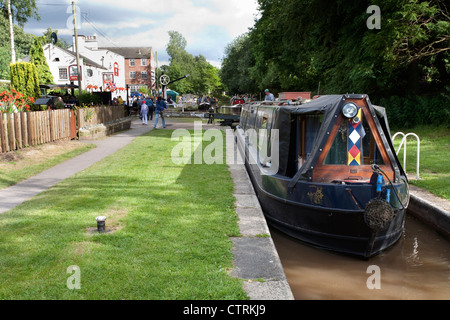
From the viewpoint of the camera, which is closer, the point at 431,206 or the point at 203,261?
the point at 203,261

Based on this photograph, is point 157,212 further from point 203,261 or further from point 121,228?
point 203,261

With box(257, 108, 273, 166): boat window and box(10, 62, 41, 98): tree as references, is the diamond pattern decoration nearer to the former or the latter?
box(257, 108, 273, 166): boat window

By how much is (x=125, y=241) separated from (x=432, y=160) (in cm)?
928

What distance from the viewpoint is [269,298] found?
11.6 ft

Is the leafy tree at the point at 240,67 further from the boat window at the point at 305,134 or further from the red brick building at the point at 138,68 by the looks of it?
the boat window at the point at 305,134

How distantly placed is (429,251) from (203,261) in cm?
386

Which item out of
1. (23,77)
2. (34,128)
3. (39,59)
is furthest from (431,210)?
(39,59)

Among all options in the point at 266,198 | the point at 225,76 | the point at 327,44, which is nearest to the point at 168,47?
the point at 225,76

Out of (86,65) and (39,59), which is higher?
(86,65)

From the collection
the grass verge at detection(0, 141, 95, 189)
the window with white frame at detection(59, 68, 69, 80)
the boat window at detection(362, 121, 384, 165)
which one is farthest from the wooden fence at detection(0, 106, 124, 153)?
the window with white frame at detection(59, 68, 69, 80)

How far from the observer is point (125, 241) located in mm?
4836

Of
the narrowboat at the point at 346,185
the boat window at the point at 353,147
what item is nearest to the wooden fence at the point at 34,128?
the narrowboat at the point at 346,185

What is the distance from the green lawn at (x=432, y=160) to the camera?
330 inches

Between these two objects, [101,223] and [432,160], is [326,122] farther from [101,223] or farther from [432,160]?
[432,160]
